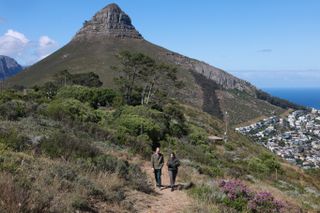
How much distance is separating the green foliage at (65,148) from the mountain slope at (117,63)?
81.1 meters

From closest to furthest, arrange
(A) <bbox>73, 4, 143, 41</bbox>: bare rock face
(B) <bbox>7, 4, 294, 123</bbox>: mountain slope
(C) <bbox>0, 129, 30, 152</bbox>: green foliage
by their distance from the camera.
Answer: (C) <bbox>0, 129, 30, 152</bbox>: green foliage
(B) <bbox>7, 4, 294, 123</bbox>: mountain slope
(A) <bbox>73, 4, 143, 41</bbox>: bare rock face

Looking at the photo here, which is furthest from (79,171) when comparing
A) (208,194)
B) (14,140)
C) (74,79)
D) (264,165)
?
(74,79)

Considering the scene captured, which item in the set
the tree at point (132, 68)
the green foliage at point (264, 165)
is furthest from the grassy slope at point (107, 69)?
the green foliage at point (264, 165)

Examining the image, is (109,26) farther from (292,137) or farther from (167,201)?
(167,201)

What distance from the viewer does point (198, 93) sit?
115 meters

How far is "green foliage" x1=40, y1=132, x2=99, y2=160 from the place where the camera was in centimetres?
1183

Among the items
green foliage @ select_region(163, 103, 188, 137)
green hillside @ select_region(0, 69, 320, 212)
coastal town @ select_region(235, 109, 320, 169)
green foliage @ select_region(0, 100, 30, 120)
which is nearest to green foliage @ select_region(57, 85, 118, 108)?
green foliage @ select_region(163, 103, 188, 137)

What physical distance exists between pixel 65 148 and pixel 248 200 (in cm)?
563

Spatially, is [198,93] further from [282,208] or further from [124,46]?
[282,208]

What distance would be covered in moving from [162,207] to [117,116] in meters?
20.4

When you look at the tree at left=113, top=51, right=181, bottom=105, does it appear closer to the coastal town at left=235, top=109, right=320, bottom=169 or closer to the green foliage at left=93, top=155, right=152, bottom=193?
the coastal town at left=235, top=109, right=320, bottom=169

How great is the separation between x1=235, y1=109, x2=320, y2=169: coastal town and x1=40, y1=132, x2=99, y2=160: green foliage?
5136 centimetres

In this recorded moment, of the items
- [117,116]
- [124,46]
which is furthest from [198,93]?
[117,116]

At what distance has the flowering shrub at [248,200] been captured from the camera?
11.1 metres
